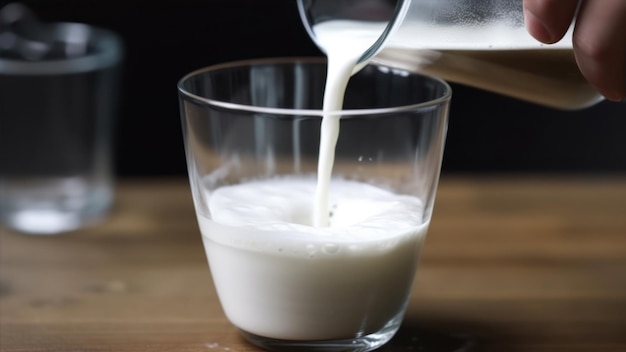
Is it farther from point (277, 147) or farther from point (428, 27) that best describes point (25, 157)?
point (428, 27)

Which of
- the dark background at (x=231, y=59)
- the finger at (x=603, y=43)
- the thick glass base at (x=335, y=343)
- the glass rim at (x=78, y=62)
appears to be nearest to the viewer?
the finger at (x=603, y=43)

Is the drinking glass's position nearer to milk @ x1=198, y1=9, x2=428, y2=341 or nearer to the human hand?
milk @ x1=198, y1=9, x2=428, y2=341

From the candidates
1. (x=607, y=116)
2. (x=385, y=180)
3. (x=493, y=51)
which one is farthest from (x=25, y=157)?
(x=607, y=116)

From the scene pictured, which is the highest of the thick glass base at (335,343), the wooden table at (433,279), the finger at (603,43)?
the finger at (603,43)

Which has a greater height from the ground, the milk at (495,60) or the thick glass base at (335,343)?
the milk at (495,60)

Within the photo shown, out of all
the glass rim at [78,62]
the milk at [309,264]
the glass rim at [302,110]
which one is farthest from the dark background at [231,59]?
the milk at [309,264]

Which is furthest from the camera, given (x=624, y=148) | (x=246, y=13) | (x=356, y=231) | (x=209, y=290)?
(x=624, y=148)

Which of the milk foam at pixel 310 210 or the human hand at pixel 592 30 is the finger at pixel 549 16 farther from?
the milk foam at pixel 310 210
